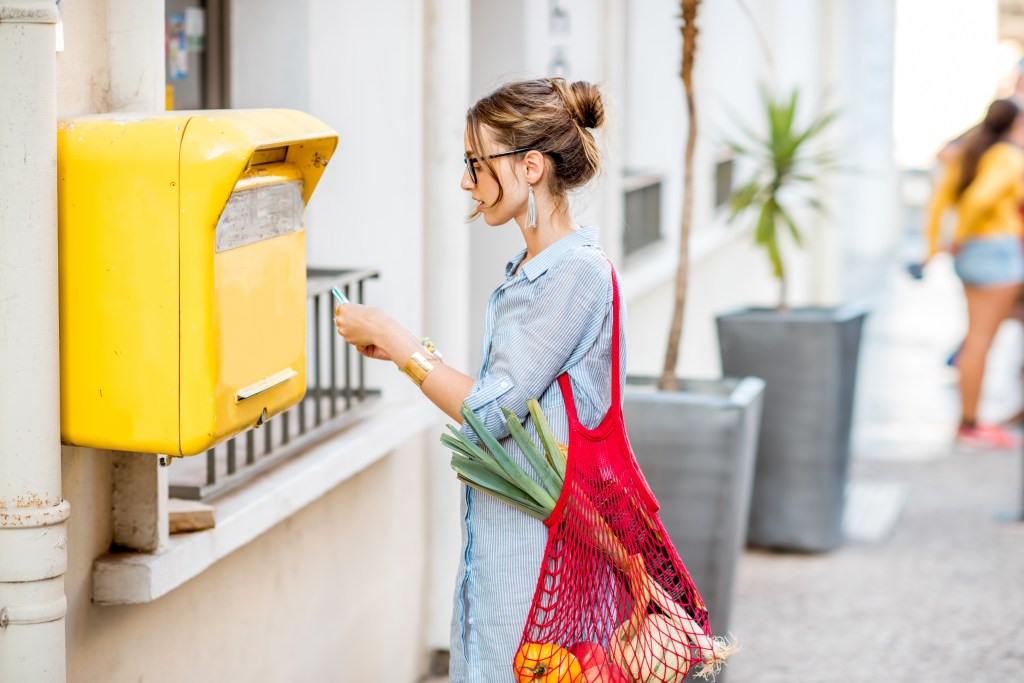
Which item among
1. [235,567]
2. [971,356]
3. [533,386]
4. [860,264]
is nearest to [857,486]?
[971,356]

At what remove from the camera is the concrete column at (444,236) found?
4.48 meters

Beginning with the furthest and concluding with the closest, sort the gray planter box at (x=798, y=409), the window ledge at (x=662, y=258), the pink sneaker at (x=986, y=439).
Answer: the pink sneaker at (x=986, y=439), the window ledge at (x=662, y=258), the gray planter box at (x=798, y=409)

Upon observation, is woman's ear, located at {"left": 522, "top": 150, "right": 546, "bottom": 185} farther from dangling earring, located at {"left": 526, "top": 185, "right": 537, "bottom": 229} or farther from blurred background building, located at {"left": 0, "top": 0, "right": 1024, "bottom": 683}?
blurred background building, located at {"left": 0, "top": 0, "right": 1024, "bottom": 683}

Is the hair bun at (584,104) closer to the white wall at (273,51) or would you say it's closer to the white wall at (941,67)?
the white wall at (273,51)

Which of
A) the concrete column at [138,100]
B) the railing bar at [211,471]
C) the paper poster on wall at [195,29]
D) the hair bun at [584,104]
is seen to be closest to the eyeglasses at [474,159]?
the hair bun at [584,104]

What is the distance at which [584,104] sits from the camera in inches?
104

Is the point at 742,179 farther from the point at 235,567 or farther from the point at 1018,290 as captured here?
the point at 235,567

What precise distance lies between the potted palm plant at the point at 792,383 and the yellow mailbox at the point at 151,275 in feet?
13.5

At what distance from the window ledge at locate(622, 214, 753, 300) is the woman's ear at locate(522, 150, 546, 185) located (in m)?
3.29

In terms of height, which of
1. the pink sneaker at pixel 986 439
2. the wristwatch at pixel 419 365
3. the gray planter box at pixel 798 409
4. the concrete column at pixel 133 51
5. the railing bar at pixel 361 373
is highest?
the concrete column at pixel 133 51

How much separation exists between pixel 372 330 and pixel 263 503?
917mm

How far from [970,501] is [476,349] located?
3.42m

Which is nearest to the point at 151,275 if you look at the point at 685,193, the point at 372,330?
the point at 372,330

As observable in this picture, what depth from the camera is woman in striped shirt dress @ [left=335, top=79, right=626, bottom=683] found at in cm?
256
